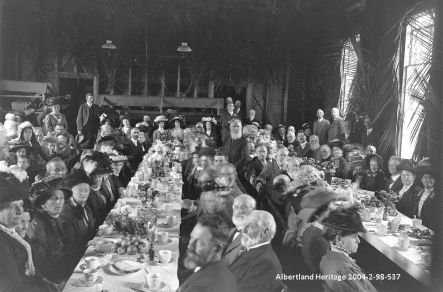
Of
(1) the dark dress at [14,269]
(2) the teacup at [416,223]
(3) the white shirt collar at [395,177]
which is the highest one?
(3) the white shirt collar at [395,177]

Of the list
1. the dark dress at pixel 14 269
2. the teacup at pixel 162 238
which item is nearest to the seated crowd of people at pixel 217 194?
the dark dress at pixel 14 269

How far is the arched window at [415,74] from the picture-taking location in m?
4.55

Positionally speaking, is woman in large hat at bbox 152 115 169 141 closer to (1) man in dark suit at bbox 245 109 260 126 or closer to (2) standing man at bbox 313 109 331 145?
(1) man in dark suit at bbox 245 109 260 126

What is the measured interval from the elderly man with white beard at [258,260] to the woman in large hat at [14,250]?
169 centimetres

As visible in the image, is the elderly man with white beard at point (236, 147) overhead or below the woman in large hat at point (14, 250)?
overhead

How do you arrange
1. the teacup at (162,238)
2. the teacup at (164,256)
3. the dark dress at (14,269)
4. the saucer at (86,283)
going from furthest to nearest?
1. the dark dress at (14,269)
2. the teacup at (162,238)
3. the teacup at (164,256)
4. the saucer at (86,283)

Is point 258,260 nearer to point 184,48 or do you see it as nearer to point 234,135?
point 234,135

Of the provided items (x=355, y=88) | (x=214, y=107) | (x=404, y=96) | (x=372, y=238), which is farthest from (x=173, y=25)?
(x=372, y=238)

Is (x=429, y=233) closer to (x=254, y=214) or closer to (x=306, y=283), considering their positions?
(x=306, y=283)

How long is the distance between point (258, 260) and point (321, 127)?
1.40 m

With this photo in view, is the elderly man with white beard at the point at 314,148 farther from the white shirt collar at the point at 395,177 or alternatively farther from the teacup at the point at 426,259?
the teacup at the point at 426,259

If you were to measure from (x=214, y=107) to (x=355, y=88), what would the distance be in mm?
1371

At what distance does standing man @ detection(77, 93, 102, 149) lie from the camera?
4383 mm

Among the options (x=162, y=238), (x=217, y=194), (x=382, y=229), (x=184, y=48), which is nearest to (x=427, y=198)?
(x=382, y=229)
